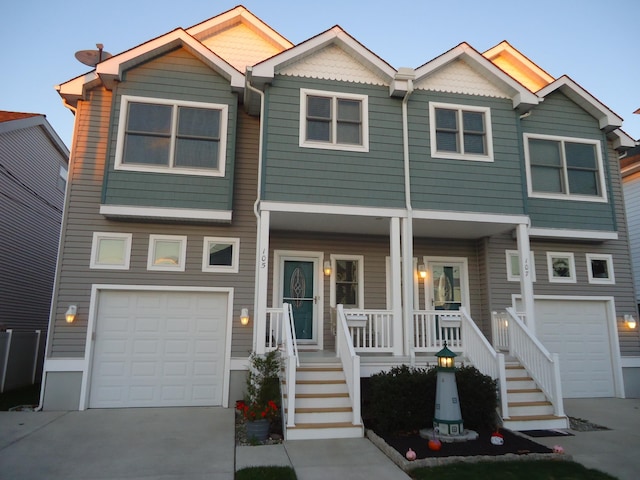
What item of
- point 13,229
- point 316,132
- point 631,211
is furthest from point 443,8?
point 13,229

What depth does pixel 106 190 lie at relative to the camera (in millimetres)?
7938

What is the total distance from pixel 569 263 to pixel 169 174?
8.97 meters

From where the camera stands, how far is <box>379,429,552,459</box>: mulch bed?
5.14 metres

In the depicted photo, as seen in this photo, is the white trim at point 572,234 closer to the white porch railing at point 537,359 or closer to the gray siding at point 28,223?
the white porch railing at point 537,359

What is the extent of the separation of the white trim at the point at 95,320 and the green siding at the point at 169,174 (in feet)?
5.06

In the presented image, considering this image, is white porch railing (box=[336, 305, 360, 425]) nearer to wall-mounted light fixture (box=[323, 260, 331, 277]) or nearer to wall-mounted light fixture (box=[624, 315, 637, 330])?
wall-mounted light fixture (box=[323, 260, 331, 277])

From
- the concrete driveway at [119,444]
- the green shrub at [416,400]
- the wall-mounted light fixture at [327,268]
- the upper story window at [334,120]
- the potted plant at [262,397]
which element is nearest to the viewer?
the concrete driveway at [119,444]

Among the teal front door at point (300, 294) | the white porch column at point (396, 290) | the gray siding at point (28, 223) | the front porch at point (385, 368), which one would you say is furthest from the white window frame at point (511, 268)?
the gray siding at point (28, 223)

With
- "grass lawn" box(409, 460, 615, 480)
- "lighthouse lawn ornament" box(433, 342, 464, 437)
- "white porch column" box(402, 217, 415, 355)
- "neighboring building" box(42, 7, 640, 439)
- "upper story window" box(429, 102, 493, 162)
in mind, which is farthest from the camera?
→ "upper story window" box(429, 102, 493, 162)

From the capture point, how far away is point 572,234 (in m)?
9.62

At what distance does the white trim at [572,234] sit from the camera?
9445 mm

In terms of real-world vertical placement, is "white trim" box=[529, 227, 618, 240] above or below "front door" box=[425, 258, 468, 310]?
above

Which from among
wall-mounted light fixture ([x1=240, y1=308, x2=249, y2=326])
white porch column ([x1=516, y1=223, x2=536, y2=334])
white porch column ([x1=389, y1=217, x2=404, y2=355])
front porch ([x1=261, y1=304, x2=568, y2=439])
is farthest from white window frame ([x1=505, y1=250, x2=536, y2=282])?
wall-mounted light fixture ([x1=240, y1=308, x2=249, y2=326])

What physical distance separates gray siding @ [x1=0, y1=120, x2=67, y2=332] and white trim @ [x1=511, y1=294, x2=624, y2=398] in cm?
1204
